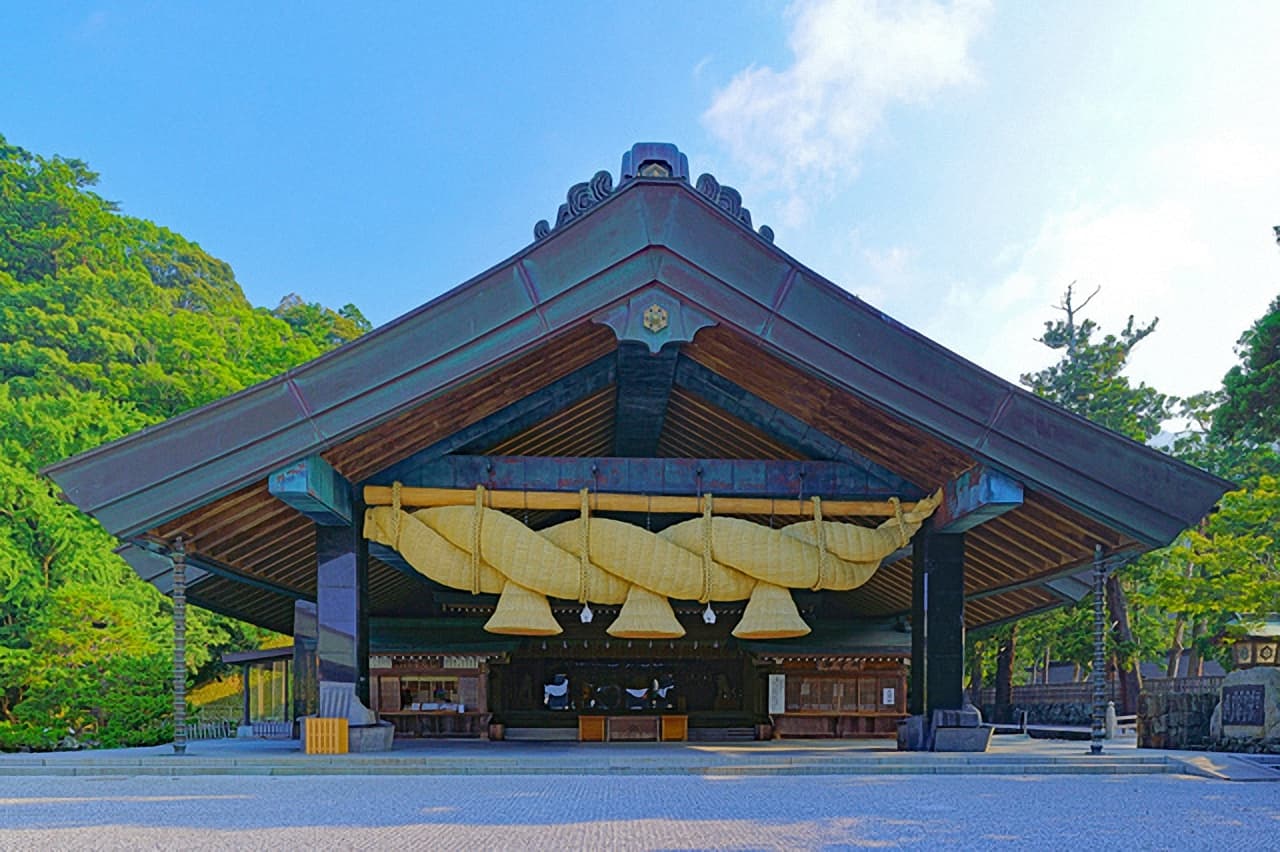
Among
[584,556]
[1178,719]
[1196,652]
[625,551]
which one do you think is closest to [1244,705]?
[1178,719]

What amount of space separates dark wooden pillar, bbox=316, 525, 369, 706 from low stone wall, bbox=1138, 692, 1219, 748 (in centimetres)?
966

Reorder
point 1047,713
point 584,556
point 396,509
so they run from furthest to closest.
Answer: point 1047,713
point 584,556
point 396,509

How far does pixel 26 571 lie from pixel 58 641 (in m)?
3.17

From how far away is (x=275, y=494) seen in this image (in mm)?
9602

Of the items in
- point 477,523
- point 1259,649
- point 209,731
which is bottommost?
point 209,731

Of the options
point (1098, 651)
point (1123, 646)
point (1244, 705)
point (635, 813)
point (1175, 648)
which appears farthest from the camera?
point (1175, 648)

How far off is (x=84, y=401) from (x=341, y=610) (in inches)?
814

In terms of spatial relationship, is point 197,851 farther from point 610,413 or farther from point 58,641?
point 58,641

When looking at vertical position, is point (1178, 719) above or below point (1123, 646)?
above

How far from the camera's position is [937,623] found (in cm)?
1141

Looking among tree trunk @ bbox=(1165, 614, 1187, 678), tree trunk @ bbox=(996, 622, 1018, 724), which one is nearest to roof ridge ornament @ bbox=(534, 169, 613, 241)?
tree trunk @ bbox=(996, 622, 1018, 724)

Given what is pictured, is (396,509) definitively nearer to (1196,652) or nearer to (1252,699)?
(1252,699)

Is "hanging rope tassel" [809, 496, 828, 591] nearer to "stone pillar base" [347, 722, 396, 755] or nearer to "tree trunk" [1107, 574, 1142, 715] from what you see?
"stone pillar base" [347, 722, 396, 755]

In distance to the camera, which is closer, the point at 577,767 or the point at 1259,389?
the point at 577,767
